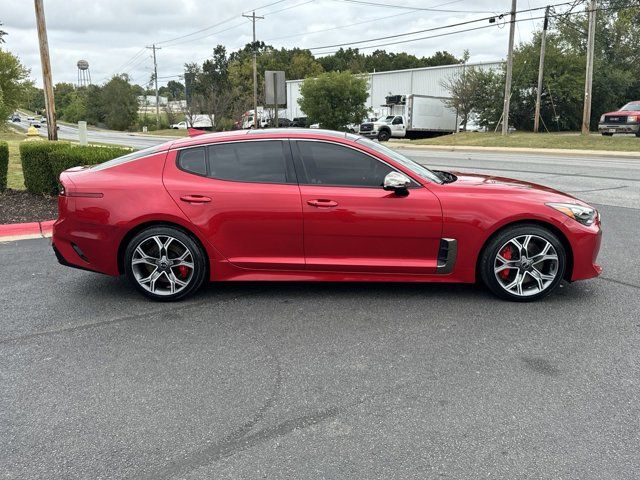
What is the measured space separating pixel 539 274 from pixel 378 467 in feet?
8.84

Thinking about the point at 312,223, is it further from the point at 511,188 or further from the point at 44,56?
the point at 44,56

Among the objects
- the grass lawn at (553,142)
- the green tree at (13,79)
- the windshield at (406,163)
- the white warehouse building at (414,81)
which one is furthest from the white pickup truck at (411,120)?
the windshield at (406,163)

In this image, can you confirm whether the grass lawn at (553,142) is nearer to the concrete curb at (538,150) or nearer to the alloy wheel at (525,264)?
the concrete curb at (538,150)

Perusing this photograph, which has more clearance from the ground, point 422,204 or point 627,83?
point 627,83

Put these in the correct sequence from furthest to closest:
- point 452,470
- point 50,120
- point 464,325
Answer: point 50,120, point 464,325, point 452,470

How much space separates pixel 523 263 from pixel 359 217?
4.78 ft

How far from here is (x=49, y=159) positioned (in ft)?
28.9

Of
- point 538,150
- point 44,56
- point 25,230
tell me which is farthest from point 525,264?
point 538,150

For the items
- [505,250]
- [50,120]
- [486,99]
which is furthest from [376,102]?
[505,250]

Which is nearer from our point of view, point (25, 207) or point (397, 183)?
point (397, 183)

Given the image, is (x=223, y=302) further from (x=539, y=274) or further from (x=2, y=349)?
(x=539, y=274)

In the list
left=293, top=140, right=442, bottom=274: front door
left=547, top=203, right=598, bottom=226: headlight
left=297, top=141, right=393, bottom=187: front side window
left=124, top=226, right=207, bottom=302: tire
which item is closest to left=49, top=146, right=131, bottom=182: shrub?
left=124, top=226, right=207, bottom=302: tire

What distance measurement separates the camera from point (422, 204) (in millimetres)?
4527

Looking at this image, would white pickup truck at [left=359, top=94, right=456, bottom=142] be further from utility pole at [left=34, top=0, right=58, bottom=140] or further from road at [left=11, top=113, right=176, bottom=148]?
utility pole at [left=34, top=0, right=58, bottom=140]
